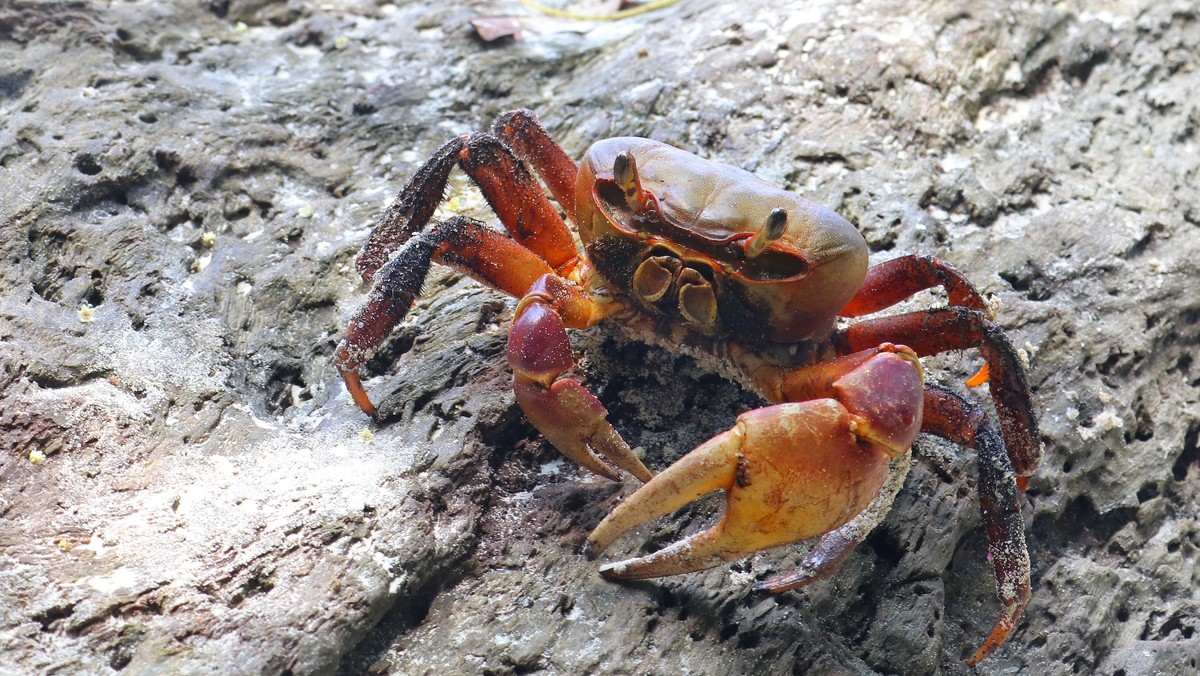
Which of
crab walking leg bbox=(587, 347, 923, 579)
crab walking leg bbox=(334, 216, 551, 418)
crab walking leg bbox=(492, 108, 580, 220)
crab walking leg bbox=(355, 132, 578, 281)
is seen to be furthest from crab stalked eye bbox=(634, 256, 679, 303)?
crab walking leg bbox=(492, 108, 580, 220)

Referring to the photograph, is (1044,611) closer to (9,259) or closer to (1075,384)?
(1075,384)

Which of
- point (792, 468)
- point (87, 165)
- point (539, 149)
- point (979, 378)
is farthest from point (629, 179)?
point (87, 165)

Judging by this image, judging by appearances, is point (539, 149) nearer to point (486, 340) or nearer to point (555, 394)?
point (486, 340)

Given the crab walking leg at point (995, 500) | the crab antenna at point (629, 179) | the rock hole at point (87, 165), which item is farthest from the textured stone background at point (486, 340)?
the crab antenna at point (629, 179)

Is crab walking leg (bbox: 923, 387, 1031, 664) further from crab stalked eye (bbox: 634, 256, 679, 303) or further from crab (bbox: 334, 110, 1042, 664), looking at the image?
crab stalked eye (bbox: 634, 256, 679, 303)

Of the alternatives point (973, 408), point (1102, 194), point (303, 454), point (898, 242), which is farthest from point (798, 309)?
point (1102, 194)

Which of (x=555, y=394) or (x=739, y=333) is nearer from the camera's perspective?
(x=555, y=394)
